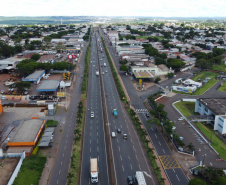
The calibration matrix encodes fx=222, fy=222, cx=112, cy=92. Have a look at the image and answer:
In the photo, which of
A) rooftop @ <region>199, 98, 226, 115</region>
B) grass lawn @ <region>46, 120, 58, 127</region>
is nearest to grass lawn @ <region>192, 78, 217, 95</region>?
rooftop @ <region>199, 98, 226, 115</region>

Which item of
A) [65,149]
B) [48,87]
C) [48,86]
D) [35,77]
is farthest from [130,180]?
[35,77]

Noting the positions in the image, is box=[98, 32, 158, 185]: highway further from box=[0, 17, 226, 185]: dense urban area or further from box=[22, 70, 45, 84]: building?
box=[22, 70, 45, 84]: building

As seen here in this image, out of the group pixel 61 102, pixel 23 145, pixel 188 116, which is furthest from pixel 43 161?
pixel 188 116

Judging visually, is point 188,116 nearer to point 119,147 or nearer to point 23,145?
point 119,147

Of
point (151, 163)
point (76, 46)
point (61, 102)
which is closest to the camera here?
point (151, 163)

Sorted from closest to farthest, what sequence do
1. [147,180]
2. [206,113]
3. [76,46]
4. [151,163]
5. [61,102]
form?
[147,180] → [151,163] → [206,113] → [61,102] → [76,46]

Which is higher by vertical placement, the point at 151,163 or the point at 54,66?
the point at 54,66
